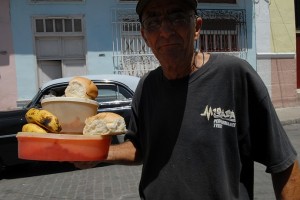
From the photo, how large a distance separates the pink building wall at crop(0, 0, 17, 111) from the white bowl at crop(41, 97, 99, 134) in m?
9.89

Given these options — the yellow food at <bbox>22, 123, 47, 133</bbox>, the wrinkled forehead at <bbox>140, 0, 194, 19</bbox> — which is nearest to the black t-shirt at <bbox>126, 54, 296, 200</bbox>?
the wrinkled forehead at <bbox>140, 0, 194, 19</bbox>

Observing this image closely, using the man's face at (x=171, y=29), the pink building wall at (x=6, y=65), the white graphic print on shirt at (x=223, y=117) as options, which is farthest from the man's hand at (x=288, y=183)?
the pink building wall at (x=6, y=65)

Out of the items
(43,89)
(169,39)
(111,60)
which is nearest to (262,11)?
(111,60)

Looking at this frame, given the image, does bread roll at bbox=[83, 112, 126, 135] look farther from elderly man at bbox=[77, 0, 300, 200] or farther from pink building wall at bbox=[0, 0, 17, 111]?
pink building wall at bbox=[0, 0, 17, 111]

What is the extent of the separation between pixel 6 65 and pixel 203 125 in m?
10.3

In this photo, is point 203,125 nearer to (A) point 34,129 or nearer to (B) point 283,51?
(A) point 34,129

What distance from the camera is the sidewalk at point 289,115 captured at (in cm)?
1164

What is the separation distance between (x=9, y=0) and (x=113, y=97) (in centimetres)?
571

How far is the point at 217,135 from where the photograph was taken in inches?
65.5

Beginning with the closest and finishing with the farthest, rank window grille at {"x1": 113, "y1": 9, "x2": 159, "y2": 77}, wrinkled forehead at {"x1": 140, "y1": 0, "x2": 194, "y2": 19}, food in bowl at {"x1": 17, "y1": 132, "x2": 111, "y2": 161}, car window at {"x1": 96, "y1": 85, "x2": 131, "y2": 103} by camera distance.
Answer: food in bowl at {"x1": 17, "y1": 132, "x2": 111, "y2": 161}
wrinkled forehead at {"x1": 140, "y1": 0, "x2": 194, "y2": 19}
car window at {"x1": 96, "y1": 85, "x2": 131, "y2": 103}
window grille at {"x1": 113, "y1": 9, "x2": 159, "y2": 77}

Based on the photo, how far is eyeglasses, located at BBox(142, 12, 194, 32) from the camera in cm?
173

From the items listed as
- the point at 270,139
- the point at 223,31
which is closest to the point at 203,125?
the point at 270,139

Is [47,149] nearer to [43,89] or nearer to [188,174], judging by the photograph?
[188,174]

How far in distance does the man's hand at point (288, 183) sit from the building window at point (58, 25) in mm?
10639
